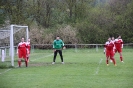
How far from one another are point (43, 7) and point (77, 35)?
35.0ft

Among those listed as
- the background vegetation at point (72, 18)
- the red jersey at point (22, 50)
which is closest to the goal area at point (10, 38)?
the red jersey at point (22, 50)

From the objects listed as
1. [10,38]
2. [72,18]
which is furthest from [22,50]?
[72,18]

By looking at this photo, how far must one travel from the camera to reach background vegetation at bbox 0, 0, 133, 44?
50.2 meters

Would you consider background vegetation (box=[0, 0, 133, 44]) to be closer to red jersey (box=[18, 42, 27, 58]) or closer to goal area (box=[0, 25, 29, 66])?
goal area (box=[0, 25, 29, 66])

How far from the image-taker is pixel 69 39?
164 feet

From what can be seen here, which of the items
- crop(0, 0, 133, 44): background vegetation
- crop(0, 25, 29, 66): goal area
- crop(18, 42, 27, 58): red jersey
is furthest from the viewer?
crop(0, 0, 133, 44): background vegetation

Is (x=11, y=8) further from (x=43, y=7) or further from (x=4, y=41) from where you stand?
(x=4, y=41)

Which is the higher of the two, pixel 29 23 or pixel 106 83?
pixel 29 23

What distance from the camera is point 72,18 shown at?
6009 cm

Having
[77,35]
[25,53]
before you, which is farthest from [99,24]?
[25,53]

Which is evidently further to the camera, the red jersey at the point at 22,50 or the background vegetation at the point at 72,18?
the background vegetation at the point at 72,18

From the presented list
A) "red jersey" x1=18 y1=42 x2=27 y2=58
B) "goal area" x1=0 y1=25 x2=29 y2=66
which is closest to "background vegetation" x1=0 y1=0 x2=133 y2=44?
"goal area" x1=0 y1=25 x2=29 y2=66

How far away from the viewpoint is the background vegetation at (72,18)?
5022 cm

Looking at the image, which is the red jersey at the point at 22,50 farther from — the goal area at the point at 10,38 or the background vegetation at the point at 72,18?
the background vegetation at the point at 72,18
